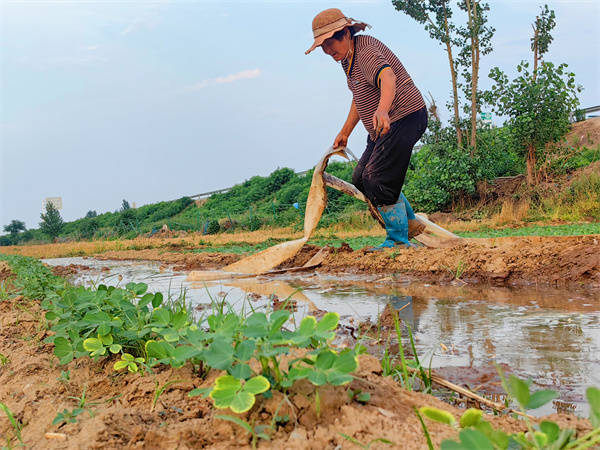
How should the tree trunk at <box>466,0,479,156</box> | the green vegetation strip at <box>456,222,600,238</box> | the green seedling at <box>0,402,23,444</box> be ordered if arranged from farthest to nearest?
the tree trunk at <box>466,0,479,156</box> → the green vegetation strip at <box>456,222,600,238</box> → the green seedling at <box>0,402,23,444</box>

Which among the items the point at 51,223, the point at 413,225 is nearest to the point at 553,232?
the point at 413,225

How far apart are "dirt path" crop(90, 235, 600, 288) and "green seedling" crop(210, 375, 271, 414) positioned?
3293 mm

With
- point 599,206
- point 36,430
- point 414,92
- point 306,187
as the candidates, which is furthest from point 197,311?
point 306,187

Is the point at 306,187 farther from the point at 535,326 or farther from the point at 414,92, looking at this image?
the point at 535,326

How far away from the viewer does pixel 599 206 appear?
33.7ft

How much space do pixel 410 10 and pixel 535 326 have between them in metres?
13.2

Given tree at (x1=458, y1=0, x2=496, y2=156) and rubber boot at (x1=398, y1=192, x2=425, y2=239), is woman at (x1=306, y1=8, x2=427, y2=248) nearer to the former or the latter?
rubber boot at (x1=398, y1=192, x2=425, y2=239)

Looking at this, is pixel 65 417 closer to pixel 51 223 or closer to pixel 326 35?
pixel 326 35

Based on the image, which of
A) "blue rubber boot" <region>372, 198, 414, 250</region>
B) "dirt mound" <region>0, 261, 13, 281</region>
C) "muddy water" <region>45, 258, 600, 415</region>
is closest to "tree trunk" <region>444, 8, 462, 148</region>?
"blue rubber boot" <region>372, 198, 414, 250</region>

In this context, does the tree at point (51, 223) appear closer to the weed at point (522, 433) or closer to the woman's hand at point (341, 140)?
the woman's hand at point (341, 140)

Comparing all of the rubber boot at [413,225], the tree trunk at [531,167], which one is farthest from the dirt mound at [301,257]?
the tree trunk at [531,167]

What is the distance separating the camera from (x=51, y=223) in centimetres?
2675

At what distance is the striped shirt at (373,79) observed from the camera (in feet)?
15.9

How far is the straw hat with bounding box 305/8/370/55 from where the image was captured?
15.7ft
